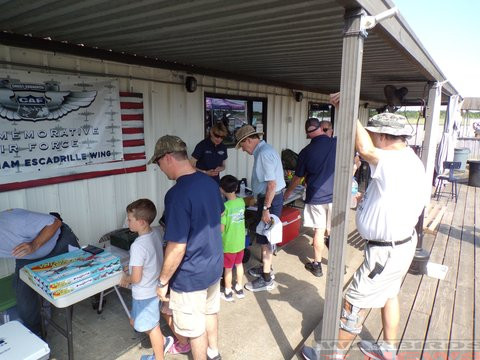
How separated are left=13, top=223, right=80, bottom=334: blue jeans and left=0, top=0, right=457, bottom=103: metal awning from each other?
5.88 ft

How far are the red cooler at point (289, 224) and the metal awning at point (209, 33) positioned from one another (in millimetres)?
2114

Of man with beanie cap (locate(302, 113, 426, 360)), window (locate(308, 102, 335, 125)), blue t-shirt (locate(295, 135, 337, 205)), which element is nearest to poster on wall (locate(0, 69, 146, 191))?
blue t-shirt (locate(295, 135, 337, 205))

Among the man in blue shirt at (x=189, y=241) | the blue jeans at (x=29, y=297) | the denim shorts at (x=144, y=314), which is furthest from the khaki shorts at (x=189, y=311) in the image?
the blue jeans at (x=29, y=297)

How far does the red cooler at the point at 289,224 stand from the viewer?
15.2ft

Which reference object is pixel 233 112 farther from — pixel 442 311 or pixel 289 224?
pixel 442 311

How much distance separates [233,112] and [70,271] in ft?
14.3

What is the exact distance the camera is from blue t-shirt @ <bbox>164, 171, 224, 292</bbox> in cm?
192

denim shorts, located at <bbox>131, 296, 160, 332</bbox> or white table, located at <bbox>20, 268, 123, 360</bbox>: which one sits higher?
white table, located at <bbox>20, 268, 123, 360</bbox>

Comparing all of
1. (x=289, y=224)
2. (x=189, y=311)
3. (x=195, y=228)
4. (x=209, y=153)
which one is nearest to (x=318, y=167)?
(x=289, y=224)

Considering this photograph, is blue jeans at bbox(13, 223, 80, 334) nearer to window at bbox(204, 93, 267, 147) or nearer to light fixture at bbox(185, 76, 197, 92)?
light fixture at bbox(185, 76, 197, 92)

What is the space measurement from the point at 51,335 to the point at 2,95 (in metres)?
2.21

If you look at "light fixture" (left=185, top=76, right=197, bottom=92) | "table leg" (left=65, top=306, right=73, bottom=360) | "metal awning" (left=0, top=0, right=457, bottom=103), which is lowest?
"table leg" (left=65, top=306, right=73, bottom=360)

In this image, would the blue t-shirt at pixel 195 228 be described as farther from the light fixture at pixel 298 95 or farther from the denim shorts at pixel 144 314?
the light fixture at pixel 298 95

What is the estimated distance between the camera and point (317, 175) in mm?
3805
